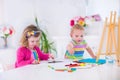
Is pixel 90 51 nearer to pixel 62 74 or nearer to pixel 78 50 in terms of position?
pixel 78 50

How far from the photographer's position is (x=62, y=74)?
1.53 metres

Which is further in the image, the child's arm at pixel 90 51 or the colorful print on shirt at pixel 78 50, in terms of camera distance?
the colorful print on shirt at pixel 78 50

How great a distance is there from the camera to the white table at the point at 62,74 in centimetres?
145

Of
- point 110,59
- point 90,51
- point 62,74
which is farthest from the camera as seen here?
point 90,51

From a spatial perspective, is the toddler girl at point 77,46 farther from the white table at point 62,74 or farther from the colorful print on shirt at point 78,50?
the white table at point 62,74

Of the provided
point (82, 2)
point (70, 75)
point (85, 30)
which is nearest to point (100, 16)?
point (85, 30)

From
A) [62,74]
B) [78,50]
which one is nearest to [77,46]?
[78,50]

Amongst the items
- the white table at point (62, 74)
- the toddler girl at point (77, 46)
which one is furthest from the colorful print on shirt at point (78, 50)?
the white table at point (62, 74)

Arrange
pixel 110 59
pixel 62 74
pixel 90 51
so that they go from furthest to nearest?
pixel 90 51 → pixel 110 59 → pixel 62 74

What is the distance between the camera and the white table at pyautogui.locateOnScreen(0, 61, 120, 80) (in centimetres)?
145

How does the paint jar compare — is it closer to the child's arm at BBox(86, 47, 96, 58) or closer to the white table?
the white table

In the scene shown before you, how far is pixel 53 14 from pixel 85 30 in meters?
0.87

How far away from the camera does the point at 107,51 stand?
201cm

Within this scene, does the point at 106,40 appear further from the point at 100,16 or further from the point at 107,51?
the point at 100,16
